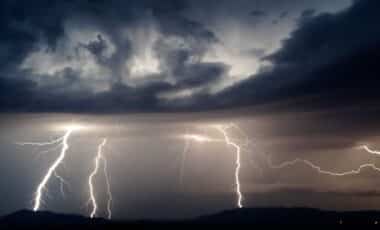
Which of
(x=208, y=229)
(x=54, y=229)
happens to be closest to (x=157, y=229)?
(x=208, y=229)

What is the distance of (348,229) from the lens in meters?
103

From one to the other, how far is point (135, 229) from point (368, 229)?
161 feet

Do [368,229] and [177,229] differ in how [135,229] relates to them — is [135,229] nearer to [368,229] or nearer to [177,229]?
[177,229]

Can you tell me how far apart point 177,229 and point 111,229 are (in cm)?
1568

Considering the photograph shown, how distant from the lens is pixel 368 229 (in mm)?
97312

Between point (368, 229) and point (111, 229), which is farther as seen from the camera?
point (368, 229)

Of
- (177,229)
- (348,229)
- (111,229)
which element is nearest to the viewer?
(111,229)

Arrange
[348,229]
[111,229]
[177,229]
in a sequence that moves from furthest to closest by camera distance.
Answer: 1. [348,229]
2. [177,229]
3. [111,229]

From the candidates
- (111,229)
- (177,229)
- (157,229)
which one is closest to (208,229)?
(177,229)

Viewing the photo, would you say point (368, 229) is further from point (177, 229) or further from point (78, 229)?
point (78, 229)

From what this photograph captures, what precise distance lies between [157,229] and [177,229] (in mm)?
6516

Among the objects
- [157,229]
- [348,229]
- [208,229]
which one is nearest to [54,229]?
[157,229]

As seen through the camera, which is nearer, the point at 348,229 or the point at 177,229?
the point at 177,229

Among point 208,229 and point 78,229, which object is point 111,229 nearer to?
point 78,229
